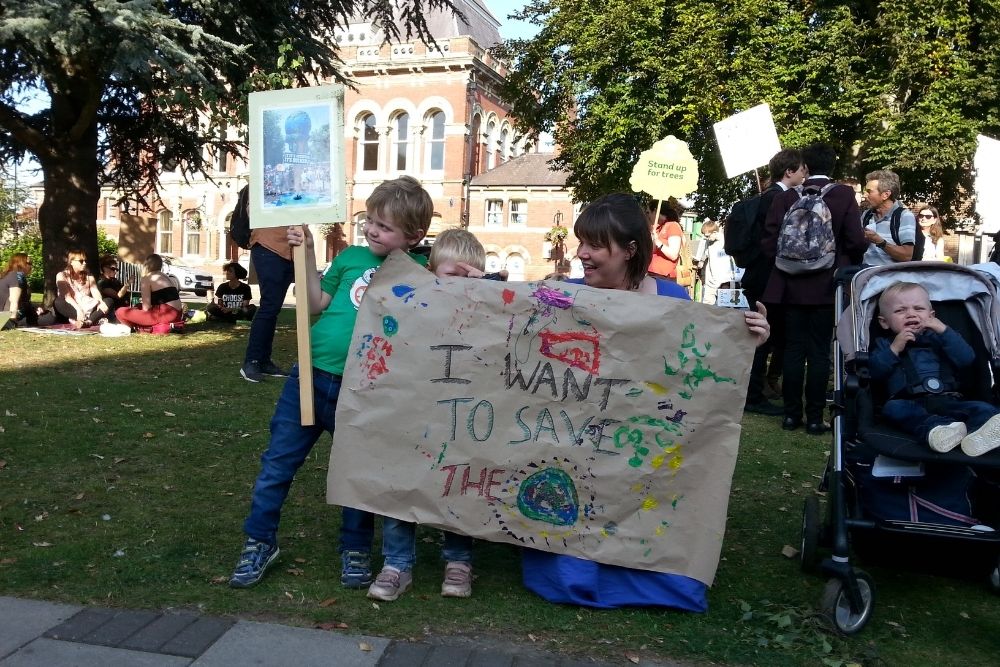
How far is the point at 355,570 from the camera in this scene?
346cm

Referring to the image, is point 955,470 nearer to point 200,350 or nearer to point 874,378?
point 874,378

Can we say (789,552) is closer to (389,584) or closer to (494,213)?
(389,584)

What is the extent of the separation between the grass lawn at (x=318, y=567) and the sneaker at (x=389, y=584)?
0.04m

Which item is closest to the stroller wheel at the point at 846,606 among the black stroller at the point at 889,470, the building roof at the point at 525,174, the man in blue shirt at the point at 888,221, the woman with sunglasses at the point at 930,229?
the black stroller at the point at 889,470

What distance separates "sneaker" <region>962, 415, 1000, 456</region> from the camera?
3090 mm

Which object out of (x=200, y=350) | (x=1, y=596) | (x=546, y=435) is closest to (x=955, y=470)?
(x=546, y=435)

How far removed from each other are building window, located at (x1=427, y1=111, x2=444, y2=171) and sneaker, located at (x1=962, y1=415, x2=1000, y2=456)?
1737 inches

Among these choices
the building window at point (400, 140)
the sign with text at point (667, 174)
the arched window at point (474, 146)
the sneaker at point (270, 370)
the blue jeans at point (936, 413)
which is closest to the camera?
the blue jeans at point (936, 413)

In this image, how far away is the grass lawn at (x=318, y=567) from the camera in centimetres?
309

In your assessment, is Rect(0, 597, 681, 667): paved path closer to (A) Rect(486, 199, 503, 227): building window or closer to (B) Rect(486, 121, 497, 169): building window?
(A) Rect(486, 199, 503, 227): building window

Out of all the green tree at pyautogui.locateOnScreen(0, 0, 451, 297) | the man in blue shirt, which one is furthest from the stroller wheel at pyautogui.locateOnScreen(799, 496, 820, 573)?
the green tree at pyautogui.locateOnScreen(0, 0, 451, 297)

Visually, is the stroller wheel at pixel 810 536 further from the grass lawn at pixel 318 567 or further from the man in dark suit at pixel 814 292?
the man in dark suit at pixel 814 292

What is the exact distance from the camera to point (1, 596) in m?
3.17

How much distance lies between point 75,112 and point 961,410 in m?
13.2
